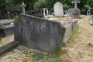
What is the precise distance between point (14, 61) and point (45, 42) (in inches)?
46.4

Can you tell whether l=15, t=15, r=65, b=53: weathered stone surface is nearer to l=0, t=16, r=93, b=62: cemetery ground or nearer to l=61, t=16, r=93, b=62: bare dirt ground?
l=0, t=16, r=93, b=62: cemetery ground

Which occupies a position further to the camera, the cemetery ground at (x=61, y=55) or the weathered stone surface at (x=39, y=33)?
the weathered stone surface at (x=39, y=33)

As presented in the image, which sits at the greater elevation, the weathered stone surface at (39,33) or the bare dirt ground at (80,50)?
the weathered stone surface at (39,33)

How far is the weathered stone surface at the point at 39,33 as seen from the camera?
236 inches

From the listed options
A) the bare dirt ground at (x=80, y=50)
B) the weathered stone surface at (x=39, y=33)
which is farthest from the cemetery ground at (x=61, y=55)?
the weathered stone surface at (x=39, y=33)

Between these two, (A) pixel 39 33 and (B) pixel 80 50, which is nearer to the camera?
(B) pixel 80 50

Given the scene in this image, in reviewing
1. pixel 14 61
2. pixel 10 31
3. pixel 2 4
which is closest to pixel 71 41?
pixel 14 61

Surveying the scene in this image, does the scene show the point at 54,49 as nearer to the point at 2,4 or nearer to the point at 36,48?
the point at 36,48

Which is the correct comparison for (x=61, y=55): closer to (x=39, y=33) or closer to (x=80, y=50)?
(x=80, y=50)

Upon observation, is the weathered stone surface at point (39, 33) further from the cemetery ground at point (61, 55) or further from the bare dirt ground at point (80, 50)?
the bare dirt ground at point (80, 50)

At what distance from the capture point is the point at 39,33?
21.0 feet

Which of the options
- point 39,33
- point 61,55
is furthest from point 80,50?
point 39,33

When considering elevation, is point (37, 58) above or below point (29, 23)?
below

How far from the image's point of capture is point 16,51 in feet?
21.6
